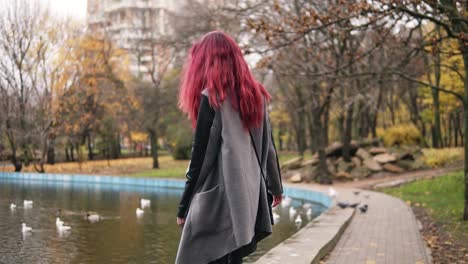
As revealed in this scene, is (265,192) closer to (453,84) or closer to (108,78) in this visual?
(453,84)

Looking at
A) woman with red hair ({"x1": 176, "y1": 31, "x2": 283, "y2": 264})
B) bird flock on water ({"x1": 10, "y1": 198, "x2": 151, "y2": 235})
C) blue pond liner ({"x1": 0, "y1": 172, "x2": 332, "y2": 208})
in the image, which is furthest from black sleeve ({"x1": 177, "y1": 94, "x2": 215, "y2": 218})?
blue pond liner ({"x1": 0, "y1": 172, "x2": 332, "y2": 208})

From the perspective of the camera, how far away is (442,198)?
15234 mm

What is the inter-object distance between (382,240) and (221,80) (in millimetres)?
6329

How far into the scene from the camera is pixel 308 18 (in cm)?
866

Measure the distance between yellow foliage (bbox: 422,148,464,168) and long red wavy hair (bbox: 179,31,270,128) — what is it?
22661 mm

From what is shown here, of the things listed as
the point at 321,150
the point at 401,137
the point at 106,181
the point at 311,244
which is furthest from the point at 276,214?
the point at 401,137

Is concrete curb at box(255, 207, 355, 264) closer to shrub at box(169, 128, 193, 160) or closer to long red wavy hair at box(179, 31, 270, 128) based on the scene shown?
long red wavy hair at box(179, 31, 270, 128)

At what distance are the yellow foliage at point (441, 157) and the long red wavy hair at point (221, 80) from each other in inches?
892

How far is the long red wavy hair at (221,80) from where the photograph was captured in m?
3.30

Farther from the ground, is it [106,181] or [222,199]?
[222,199]

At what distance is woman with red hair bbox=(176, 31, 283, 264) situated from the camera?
3.20m

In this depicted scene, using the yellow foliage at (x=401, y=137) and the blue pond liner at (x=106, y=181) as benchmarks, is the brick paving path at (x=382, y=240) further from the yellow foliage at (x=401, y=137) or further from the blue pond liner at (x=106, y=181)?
the yellow foliage at (x=401, y=137)

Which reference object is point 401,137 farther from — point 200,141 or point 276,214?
point 200,141

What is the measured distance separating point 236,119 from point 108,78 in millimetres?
34940
